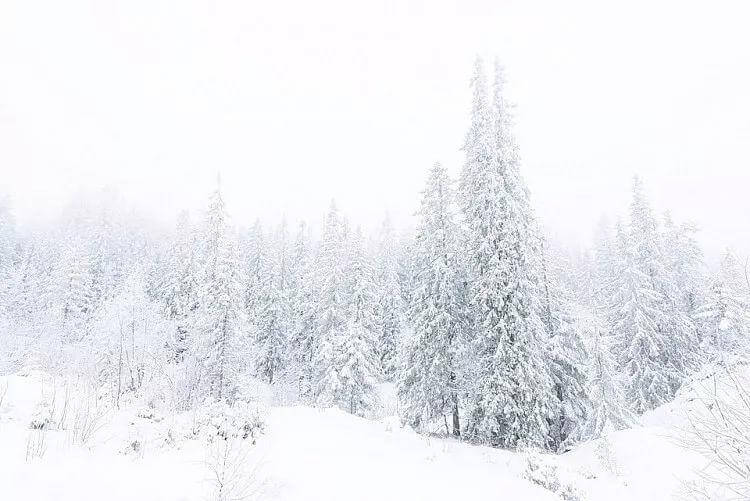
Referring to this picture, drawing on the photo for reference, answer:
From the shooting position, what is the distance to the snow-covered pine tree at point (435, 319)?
20.0 m

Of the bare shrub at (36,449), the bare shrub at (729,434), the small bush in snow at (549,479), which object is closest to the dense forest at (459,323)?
the bare shrub at (729,434)

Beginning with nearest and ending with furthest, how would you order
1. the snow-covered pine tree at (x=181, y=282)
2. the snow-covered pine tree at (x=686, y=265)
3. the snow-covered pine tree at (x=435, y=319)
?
the snow-covered pine tree at (x=435, y=319), the snow-covered pine tree at (x=686, y=265), the snow-covered pine tree at (x=181, y=282)

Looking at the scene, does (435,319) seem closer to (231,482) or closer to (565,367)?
(565,367)

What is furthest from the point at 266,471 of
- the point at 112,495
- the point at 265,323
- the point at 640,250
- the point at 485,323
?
the point at 265,323

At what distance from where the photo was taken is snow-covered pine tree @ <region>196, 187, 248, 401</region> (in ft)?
87.4

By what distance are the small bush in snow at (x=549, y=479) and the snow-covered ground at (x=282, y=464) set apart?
3 cm

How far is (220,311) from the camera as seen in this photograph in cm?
2744

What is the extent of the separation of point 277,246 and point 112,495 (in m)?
52.4

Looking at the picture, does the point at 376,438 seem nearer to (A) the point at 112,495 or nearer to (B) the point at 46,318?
(A) the point at 112,495

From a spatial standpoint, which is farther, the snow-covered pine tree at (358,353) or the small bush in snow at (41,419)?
the snow-covered pine tree at (358,353)

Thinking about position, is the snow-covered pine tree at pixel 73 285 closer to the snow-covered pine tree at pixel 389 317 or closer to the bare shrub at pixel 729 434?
the snow-covered pine tree at pixel 389 317

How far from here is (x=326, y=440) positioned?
29.2 ft

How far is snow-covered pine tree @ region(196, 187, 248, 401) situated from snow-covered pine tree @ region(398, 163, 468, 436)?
1178 centimetres

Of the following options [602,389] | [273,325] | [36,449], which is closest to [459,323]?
[602,389]
